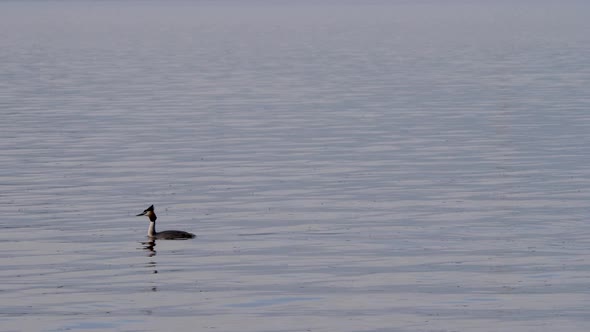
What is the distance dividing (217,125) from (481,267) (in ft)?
89.0

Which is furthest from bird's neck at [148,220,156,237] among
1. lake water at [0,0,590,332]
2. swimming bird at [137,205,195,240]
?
lake water at [0,0,590,332]

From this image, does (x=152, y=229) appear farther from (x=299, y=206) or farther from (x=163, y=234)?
(x=299, y=206)

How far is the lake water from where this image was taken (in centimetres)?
2336

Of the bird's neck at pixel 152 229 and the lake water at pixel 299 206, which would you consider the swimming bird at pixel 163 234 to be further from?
the lake water at pixel 299 206

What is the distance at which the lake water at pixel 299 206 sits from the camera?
920 inches

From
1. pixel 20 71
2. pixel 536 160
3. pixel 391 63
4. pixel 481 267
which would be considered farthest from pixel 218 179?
pixel 391 63

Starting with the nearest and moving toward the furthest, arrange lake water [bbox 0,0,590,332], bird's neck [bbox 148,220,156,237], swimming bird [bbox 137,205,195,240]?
lake water [bbox 0,0,590,332], swimming bird [bbox 137,205,195,240], bird's neck [bbox 148,220,156,237]

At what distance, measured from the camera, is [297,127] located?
169ft

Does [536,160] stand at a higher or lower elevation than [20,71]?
lower

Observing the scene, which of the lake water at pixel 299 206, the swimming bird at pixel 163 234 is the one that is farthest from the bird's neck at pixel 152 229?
the lake water at pixel 299 206

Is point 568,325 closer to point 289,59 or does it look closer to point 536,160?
point 536,160

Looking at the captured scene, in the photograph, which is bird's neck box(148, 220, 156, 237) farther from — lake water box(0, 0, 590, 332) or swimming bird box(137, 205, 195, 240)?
lake water box(0, 0, 590, 332)

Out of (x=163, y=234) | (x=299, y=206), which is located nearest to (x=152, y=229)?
(x=163, y=234)

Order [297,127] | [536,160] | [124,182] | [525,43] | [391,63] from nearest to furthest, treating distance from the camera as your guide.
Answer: [124,182]
[536,160]
[297,127]
[391,63]
[525,43]
